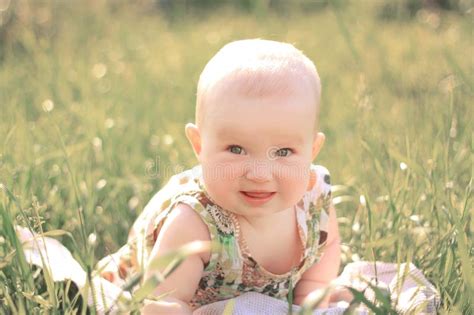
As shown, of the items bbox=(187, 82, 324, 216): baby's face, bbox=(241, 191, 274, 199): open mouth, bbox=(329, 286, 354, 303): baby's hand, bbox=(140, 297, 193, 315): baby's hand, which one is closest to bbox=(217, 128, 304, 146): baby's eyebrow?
bbox=(187, 82, 324, 216): baby's face

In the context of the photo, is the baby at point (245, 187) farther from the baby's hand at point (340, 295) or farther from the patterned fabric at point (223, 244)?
the baby's hand at point (340, 295)

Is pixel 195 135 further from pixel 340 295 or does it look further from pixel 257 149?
pixel 340 295

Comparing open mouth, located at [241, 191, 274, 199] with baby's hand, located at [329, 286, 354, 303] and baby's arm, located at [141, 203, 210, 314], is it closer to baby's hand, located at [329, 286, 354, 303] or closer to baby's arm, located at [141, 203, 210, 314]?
baby's arm, located at [141, 203, 210, 314]

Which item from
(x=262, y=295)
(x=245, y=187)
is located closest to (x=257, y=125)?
(x=245, y=187)

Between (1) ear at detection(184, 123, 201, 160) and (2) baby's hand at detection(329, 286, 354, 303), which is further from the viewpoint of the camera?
(2) baby's hand at detection(329, 286, 354, 303)

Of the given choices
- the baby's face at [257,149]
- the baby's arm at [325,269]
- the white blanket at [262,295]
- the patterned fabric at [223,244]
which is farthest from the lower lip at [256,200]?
the baby's arm at [325,269]

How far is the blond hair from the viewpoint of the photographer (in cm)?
165

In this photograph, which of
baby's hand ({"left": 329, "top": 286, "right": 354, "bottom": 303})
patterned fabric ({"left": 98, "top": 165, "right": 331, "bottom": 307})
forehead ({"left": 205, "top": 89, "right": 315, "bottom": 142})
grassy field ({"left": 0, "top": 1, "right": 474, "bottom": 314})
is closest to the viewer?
forehead ({"left": 205, "top": 89, "right": 315, "bottom": 142})

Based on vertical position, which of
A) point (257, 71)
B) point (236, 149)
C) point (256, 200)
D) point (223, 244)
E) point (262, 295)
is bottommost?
point (262, 295)

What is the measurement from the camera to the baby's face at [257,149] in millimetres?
1648

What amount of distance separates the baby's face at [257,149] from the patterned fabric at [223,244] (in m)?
0.06

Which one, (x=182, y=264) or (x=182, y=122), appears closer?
(x=182, y=264)

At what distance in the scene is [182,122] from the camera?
3.29 m

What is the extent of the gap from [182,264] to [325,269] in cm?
45
